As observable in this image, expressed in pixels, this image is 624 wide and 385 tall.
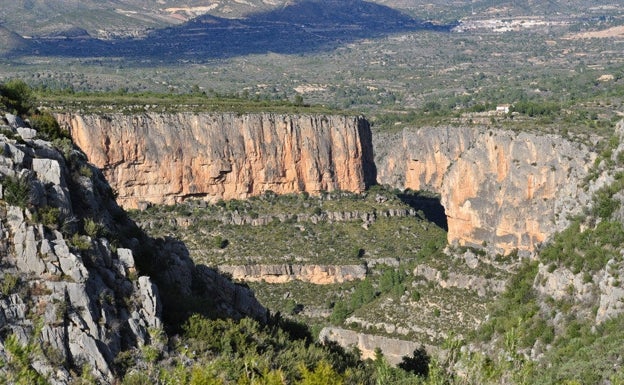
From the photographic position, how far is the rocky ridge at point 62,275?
27828 millimetres

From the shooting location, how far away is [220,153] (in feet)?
281

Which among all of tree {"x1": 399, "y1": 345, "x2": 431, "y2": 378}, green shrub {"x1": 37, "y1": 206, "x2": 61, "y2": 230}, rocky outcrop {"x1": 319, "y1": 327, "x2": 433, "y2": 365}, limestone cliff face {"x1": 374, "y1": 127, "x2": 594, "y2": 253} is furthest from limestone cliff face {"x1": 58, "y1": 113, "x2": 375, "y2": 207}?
green shrub {"x1": 37, "y1": 206, "x2": 61, "y2": 230}

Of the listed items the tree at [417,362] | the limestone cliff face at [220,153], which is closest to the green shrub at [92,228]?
the tree at [417,362]

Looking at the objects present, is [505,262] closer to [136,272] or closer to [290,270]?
[290,270]

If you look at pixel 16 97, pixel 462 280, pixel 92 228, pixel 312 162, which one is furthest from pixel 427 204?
pixel 92 228

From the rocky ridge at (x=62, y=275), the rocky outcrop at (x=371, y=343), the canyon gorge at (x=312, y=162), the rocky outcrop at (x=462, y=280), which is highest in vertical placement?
the rocky ridge at (x=62, y=275)

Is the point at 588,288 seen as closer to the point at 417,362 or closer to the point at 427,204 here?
the point at 417,362

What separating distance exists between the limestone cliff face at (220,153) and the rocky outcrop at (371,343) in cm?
2193

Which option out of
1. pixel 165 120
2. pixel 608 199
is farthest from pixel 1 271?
pixel 165 120

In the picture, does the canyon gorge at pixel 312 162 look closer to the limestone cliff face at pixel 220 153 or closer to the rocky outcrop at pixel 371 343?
the limestone cliff face at pixel 220 153

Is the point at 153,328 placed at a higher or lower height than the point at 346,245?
higher

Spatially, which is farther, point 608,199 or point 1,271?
point 608,199

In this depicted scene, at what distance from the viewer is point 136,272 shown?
3139cm

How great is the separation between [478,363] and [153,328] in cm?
760
